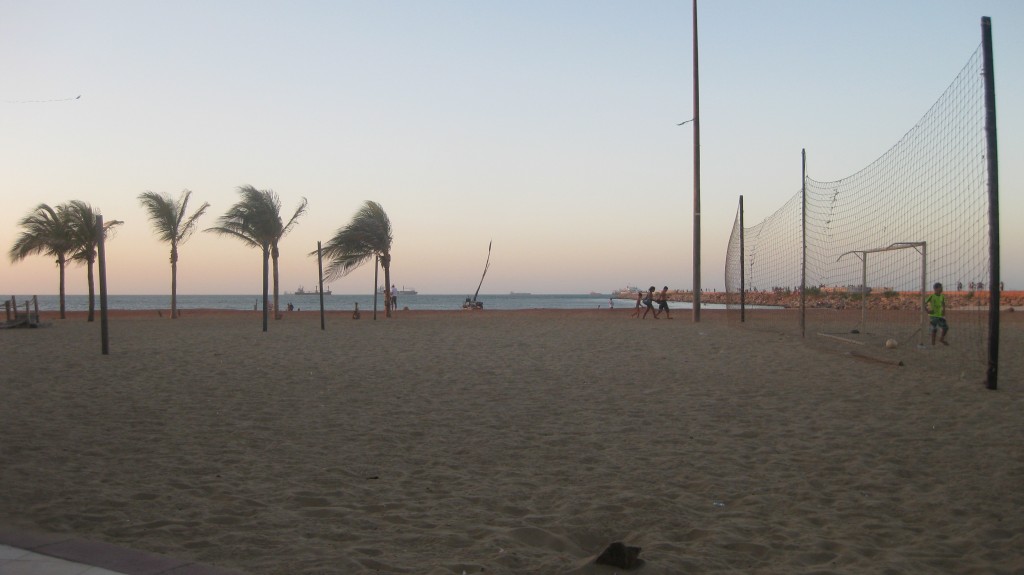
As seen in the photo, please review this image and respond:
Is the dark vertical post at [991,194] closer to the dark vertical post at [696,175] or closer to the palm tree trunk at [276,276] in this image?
the dark vertical post at [696,175]

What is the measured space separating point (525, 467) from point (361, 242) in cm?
2370

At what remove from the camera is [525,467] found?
474 cm

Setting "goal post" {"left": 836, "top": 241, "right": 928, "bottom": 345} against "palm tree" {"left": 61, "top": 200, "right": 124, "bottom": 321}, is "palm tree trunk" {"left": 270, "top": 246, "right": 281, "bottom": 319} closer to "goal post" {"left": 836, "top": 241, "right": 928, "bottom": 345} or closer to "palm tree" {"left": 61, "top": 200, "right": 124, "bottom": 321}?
"palm tree" {"left": 61, "top": 200, "right": 124, "bottom": 321}

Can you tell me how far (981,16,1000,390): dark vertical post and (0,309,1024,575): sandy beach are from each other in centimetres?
50

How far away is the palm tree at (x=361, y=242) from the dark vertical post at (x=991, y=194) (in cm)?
2166

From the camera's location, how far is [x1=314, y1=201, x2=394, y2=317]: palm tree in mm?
27281

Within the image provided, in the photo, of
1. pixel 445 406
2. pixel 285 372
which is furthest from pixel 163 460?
pixel 285 372

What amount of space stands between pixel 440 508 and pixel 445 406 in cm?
312

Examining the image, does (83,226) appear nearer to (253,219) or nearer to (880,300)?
(253,219)

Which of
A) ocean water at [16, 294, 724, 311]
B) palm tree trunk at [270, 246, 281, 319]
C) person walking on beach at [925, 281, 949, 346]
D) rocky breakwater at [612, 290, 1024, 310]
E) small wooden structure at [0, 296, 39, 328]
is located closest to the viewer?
person walking on beach at [925, 281, 949, 346]

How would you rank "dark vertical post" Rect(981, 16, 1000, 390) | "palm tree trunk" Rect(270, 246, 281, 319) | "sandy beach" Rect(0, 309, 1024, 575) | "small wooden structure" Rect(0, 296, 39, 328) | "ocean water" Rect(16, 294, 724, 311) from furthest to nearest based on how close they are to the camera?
1. "ocean water" Rect(16, 294, 724, 311)
2. "palm tree trunk" Rect(270, 246, 281, 319)
3. "small wooden structure" Rect(0, 296, 39, 328)
4. "dark vertical post" Rect(981, 16, 1000, 390)
5. "sandy beach" Rect(0, 309, 1024, 575)

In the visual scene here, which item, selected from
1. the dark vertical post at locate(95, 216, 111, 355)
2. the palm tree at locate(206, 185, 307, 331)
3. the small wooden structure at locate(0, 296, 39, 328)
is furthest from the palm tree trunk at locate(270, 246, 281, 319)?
the dark vertical post at locate(95, 216, 111, 355)

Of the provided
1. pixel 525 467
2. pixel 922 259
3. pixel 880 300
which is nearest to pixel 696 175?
pixel 922 259

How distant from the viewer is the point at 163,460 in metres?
4.85
